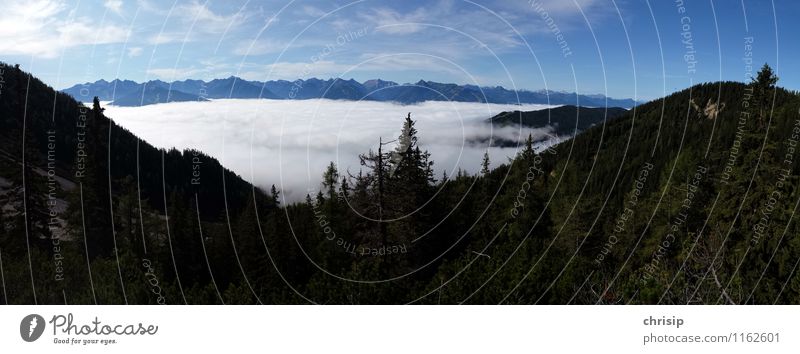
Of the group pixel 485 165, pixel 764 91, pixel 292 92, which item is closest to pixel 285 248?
pixel 292 92

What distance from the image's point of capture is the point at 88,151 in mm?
7840

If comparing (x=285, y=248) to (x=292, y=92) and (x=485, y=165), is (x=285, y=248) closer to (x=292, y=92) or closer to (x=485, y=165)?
(x=292, y=92)

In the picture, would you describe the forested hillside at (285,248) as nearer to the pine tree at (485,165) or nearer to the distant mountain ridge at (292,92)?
the distant mountain ridge at (292,92)

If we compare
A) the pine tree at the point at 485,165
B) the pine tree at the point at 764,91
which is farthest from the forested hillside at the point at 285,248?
the pine tree at the point at 485,165
